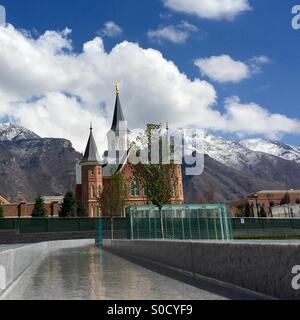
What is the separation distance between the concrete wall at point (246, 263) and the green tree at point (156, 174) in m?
15.4

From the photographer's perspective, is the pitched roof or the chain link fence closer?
the chain link fence

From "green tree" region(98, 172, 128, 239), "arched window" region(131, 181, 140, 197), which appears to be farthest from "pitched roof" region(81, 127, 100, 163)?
"green tree" region(98, 172, 128, 239)

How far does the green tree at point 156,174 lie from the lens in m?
30.4

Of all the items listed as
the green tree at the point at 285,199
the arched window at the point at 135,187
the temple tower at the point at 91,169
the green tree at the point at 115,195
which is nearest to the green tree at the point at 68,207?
the arched window at the point at 135,187

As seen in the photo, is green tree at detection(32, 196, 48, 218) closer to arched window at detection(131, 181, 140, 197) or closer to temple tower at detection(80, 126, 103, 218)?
temple tower at detection(80, 126, 103, 218)

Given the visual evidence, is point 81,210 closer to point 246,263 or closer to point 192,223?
point 192,223

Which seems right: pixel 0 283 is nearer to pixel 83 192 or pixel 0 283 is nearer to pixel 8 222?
pixel 8 222

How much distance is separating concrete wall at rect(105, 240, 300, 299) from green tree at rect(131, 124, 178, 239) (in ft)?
50.6

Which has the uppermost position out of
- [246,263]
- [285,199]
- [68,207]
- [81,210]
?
[285,199]

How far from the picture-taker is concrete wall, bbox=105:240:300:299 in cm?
754

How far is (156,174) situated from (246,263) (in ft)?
71.0

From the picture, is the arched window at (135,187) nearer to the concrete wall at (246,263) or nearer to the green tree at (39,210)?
the green tree at (39,210)

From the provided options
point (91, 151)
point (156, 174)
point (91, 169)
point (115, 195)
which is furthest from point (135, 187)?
point (91, 151)

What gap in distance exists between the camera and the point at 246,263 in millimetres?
9070
